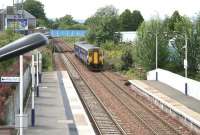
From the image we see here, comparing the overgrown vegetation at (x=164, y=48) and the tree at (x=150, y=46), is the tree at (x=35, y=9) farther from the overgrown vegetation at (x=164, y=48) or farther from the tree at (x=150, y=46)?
the tree at (x=150, y=46)

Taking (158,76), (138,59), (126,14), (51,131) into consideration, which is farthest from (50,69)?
(126,14)

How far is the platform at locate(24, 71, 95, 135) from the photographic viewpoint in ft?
58.4

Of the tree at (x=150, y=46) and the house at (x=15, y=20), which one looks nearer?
the tree at (x=150, y=46)

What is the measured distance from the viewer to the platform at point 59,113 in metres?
17.8

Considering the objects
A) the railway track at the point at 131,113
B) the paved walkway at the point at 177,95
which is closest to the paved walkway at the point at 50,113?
the railway track at the point at 131,113

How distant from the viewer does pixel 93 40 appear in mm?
77812

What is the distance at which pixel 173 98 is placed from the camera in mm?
26078

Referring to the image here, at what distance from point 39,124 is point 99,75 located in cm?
2401

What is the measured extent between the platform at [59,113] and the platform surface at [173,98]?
A: 4150 mm

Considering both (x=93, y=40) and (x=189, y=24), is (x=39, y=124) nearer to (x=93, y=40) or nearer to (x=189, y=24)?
(x=189, y=24)

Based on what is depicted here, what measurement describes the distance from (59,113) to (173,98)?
706 cm

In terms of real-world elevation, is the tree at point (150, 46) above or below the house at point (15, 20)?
below

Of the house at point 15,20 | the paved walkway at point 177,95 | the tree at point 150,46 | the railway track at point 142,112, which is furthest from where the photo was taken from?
the house at point 15,20

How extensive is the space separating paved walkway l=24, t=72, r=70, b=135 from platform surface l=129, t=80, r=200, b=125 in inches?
200
